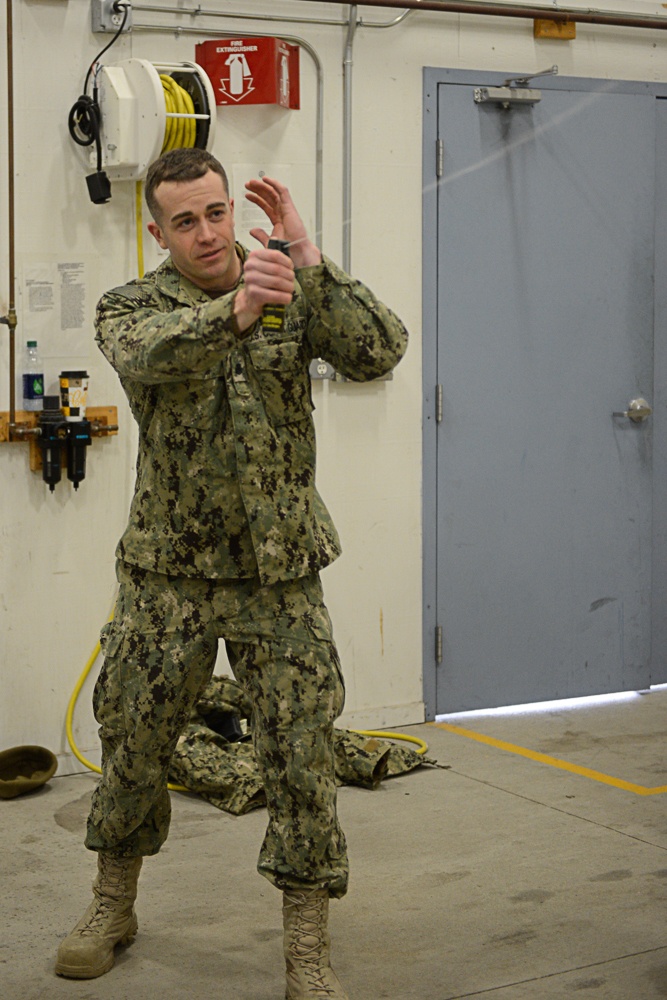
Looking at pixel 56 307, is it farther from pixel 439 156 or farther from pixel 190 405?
pixel 190 405

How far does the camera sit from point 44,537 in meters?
4.39

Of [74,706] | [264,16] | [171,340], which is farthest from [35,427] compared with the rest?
[171,340]

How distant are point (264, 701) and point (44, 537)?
185 cm

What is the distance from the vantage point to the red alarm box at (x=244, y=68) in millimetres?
4449

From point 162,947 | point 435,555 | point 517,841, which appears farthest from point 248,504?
point 435,555

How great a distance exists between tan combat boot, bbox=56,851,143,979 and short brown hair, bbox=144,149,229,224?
4.61ft

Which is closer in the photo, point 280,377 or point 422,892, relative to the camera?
point 280,377

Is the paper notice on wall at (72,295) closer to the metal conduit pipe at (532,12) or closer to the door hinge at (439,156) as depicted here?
the metal conduit pipe at (532,12)

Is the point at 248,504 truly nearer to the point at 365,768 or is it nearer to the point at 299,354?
the point at 299,354

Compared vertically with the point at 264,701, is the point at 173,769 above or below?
below

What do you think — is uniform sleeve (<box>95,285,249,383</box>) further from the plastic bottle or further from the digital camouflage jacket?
the plastic bottle

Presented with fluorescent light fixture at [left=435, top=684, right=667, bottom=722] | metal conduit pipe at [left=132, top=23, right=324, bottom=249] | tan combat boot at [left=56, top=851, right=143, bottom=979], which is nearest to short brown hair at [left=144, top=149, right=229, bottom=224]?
tan combat boot at [left=56, top=851, right=143, bottom=979]

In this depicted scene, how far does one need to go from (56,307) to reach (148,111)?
0.69m

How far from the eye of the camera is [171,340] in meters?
2.50
